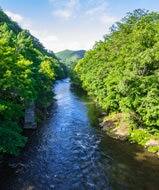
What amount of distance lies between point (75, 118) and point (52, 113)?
8.03m

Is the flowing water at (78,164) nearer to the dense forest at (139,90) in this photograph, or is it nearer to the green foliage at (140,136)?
the green foliage at (140,136)

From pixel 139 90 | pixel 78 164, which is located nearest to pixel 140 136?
pixel 139 90

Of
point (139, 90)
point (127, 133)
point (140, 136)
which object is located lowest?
point (127, 133)

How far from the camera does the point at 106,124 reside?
65.6m

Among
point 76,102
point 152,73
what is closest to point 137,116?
point 152,73

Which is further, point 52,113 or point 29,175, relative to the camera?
point 52,113

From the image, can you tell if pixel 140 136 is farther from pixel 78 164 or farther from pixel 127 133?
pixel 78 164

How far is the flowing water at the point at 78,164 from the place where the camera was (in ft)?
126

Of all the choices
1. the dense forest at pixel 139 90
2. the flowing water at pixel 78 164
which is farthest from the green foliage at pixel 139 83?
the flowing water at pixel 78 164

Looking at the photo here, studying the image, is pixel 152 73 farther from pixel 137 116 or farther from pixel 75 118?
pixel 75 118

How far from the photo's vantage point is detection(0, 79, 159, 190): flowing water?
126 ft

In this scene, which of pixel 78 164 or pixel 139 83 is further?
pixel 139 83

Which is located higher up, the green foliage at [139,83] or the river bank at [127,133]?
the green foliage at [139,83]

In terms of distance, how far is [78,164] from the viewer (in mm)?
44844
